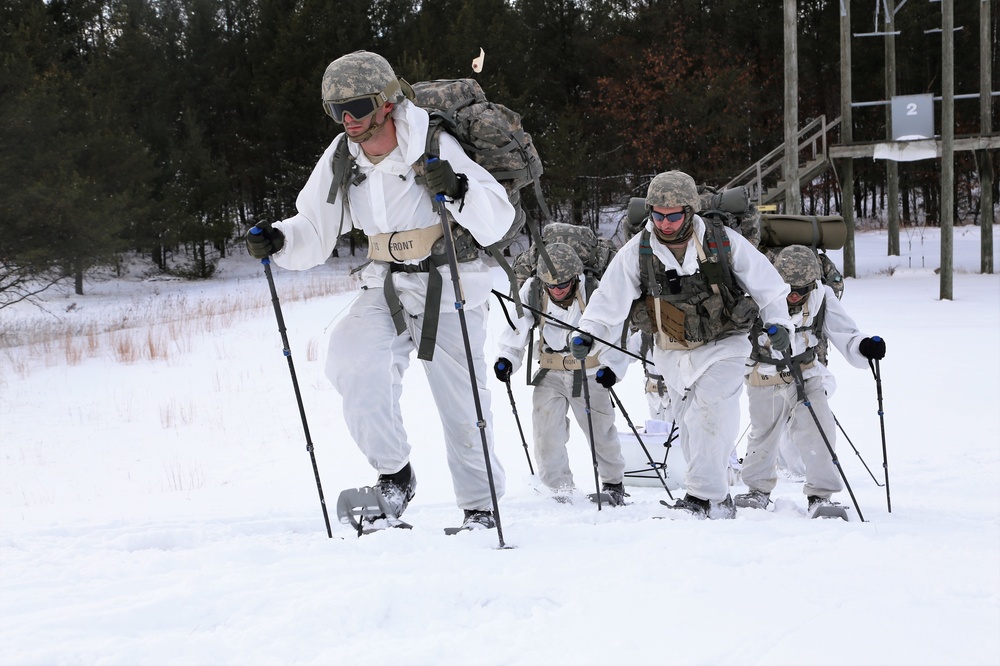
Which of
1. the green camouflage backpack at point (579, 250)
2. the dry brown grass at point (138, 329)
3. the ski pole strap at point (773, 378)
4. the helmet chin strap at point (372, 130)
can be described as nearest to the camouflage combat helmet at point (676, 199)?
the green camouflage backpack at point (579, 250)

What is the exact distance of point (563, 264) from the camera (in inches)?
285

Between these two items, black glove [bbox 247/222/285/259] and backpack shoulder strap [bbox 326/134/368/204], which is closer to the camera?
black glove [bbox 247/222/285/259]

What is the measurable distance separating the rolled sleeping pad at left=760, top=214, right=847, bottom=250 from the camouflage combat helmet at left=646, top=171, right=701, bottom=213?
1900 mm

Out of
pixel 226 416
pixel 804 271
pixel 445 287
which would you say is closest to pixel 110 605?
pixel 445 287

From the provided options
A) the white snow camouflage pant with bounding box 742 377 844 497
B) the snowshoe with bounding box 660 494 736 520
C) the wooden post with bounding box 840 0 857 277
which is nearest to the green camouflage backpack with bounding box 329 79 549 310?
the snowshoe with bounding box 660 494 736 520

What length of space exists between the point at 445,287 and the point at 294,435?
575 cm

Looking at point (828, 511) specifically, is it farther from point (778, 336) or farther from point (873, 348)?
point (778, 336)

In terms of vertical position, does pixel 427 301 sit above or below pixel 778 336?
above

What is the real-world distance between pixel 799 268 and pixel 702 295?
5.17 ft

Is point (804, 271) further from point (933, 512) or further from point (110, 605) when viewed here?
point (110, 605)

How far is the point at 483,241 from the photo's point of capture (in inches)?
191

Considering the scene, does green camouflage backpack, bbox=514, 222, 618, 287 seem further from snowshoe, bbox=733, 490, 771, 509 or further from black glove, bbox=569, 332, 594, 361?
snowshoe, bbox=733, 490, 771, 509

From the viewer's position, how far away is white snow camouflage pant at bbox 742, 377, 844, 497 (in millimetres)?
7043

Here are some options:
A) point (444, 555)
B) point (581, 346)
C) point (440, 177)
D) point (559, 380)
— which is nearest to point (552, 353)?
point (559, 380)
